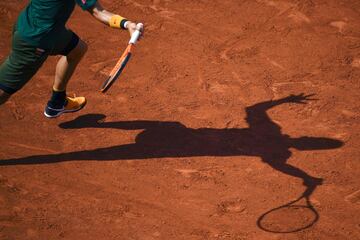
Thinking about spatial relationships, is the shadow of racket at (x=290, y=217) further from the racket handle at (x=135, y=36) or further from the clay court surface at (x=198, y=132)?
the racket handle at (x=135, y=36)

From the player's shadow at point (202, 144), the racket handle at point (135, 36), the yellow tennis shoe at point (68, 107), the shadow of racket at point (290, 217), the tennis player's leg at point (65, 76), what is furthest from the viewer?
the yellow tennis shoe at point (68, 107)

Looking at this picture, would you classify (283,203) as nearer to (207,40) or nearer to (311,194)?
(311,194)

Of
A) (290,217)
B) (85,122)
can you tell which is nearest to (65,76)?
(85,122)

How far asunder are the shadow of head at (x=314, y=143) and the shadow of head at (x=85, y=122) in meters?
2.51

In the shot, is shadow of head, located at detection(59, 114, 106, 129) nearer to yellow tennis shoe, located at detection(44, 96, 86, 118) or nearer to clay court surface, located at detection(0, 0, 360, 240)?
clay court surface, located at detection(0, 0, 360, 240)

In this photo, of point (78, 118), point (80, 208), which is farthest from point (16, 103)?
point (80, 208)

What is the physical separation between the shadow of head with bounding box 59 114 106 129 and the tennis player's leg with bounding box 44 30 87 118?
0.16 meters

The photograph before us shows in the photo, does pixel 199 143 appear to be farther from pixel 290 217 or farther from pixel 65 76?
pixel 65 76

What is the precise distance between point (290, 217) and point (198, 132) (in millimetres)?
1724

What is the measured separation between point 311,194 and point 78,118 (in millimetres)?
3151

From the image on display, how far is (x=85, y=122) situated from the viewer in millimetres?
7523

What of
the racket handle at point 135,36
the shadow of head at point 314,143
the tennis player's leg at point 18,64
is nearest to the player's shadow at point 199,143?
the shadow of head at point 314,143

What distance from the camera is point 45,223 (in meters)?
6.04

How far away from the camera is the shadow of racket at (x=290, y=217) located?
6.16 metres
